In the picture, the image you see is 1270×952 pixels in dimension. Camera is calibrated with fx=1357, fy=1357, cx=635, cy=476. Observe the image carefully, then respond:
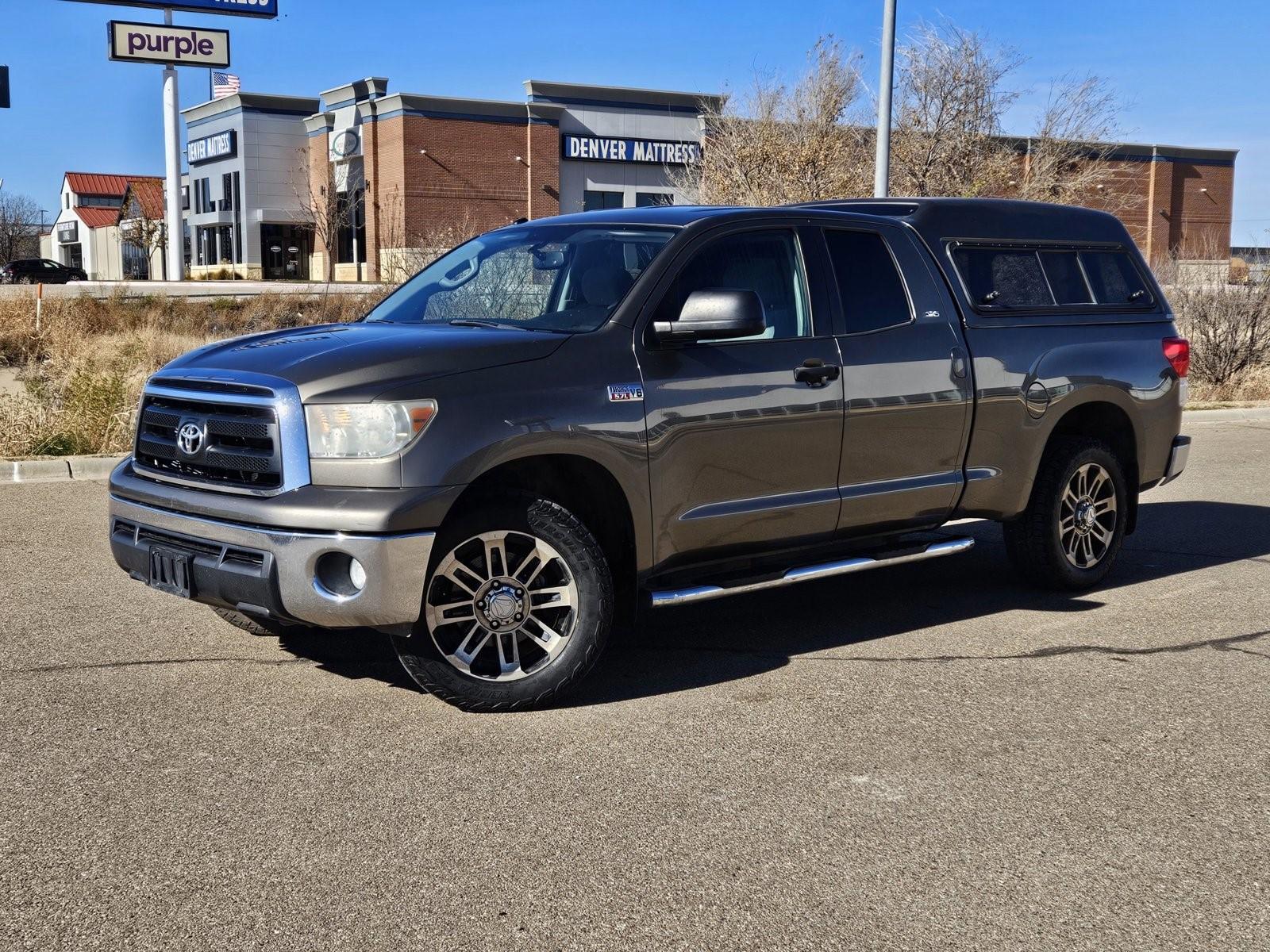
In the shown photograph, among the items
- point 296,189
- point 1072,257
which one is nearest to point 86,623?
point 1072,257

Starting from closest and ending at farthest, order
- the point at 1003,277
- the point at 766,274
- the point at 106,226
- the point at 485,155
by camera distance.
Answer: the point at 766,274
the point at 1003,277
the point at 485,155
the point at 106,226

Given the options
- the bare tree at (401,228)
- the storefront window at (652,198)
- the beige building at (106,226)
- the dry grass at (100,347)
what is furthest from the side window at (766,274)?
the beige building at (106,226)

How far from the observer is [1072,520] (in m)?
7.33

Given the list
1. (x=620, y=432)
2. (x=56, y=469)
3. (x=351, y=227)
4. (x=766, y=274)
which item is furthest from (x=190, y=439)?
(x=351, y=227)

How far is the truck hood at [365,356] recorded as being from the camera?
492 cm

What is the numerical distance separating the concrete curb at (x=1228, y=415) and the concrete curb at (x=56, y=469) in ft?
40.6

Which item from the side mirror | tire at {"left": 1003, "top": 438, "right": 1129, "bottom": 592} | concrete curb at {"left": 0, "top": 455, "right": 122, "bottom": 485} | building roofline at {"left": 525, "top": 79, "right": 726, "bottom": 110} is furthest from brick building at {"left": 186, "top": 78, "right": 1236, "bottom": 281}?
the side mirror

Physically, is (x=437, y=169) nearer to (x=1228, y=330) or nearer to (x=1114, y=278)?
(x=1228, y=330)

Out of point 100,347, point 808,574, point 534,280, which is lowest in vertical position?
point 808,574

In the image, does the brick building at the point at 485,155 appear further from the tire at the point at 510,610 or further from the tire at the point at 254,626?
the tire at the point at 510,610

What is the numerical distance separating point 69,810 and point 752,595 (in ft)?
13.3

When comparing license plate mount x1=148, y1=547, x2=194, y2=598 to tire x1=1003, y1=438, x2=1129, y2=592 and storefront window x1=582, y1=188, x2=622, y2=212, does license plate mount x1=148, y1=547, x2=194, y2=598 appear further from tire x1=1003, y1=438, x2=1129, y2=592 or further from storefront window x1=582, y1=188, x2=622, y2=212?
storefront window x1=582, y1=188, x2=622, y2=212

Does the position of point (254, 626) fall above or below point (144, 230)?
below

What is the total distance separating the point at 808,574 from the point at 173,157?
2207 inches
